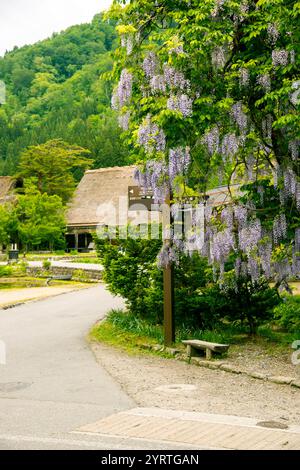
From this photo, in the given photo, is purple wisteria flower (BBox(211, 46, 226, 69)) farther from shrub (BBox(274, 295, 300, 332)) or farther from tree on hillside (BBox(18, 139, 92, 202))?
tree on hillside (BBox(18, 139, 92, 202))

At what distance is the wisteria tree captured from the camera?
9.30 metres

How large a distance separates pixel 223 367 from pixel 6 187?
5102cm

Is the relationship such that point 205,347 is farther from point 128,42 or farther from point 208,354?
point 128,42

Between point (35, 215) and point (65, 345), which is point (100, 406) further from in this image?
point (35, 215)

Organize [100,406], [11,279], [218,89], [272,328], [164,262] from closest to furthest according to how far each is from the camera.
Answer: [100,406]
[218,89]
[164,262]
[272,328]
[11,279]

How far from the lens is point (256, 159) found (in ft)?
39.2

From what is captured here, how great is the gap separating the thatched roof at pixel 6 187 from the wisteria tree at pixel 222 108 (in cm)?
4658

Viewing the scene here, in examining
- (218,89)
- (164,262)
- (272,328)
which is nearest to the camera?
(218,89)

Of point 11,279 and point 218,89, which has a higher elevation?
point 218,89

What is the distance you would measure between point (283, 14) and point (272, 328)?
735 cm

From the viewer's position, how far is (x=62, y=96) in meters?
118

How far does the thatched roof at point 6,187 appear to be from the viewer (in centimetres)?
5600

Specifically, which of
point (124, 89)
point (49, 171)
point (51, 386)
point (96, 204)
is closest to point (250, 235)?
point (124, 89)
